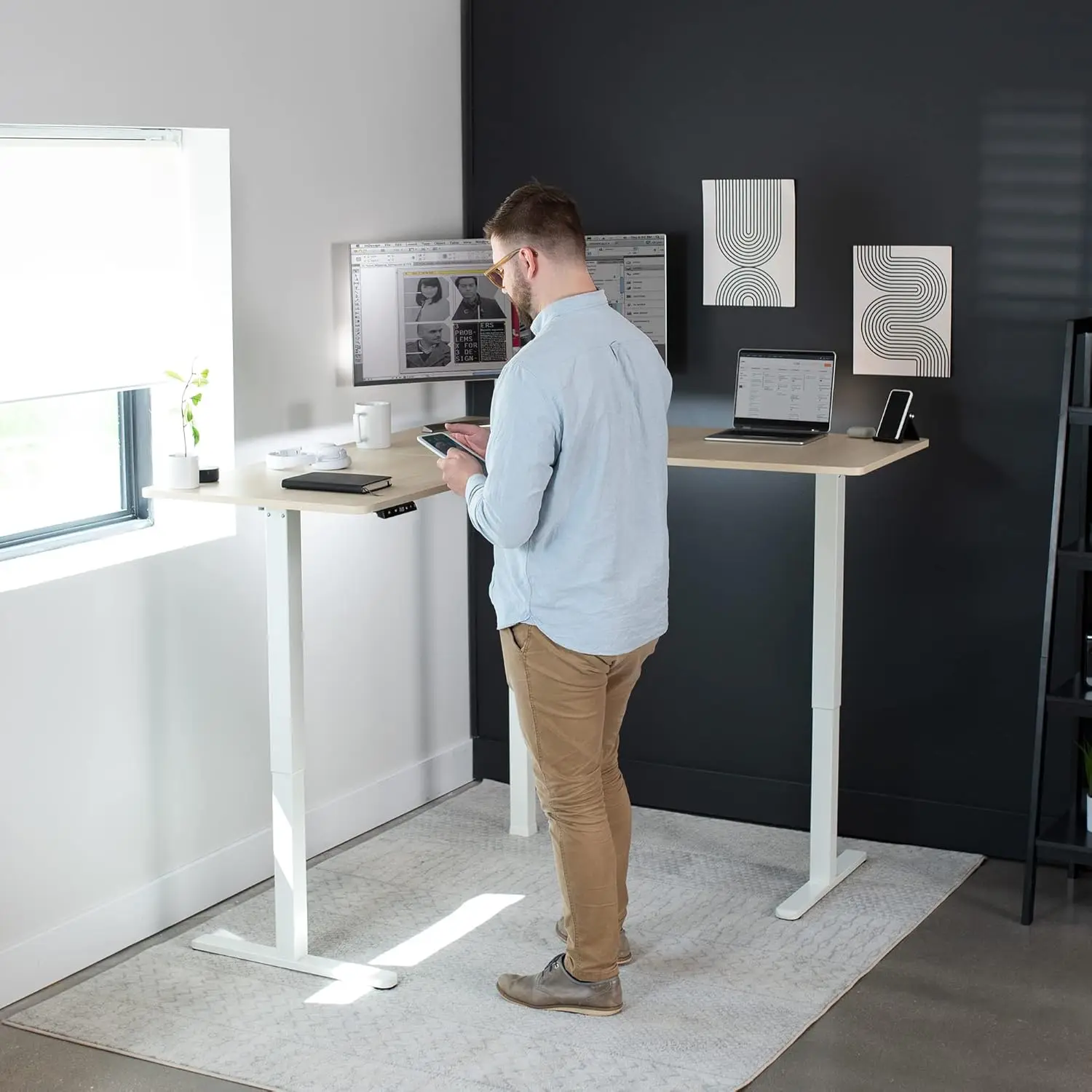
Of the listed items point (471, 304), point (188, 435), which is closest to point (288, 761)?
point (188, 435)

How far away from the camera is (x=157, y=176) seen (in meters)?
3.84

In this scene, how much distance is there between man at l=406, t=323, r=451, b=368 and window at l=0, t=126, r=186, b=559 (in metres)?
0.72

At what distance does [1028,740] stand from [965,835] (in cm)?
32

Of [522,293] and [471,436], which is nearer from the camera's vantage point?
[522,293]

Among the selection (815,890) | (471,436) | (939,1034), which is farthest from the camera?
(815,890)

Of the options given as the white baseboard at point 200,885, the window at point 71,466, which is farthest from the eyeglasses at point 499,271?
the white baseboard at point 200,885

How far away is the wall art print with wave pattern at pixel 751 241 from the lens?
14.5ft

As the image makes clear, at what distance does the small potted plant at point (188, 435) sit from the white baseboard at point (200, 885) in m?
1.00

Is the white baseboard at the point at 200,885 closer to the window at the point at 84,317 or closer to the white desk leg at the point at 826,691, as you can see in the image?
the window at the point at 84,317

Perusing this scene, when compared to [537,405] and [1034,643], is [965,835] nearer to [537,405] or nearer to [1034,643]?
[1034,643]

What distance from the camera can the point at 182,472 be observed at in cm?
361

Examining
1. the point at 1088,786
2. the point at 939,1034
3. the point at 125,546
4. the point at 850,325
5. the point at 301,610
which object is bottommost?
the point at 939,1034

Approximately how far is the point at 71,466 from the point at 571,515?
1355 millimetres

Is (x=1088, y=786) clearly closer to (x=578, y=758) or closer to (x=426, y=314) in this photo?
(x=578, y=758)
